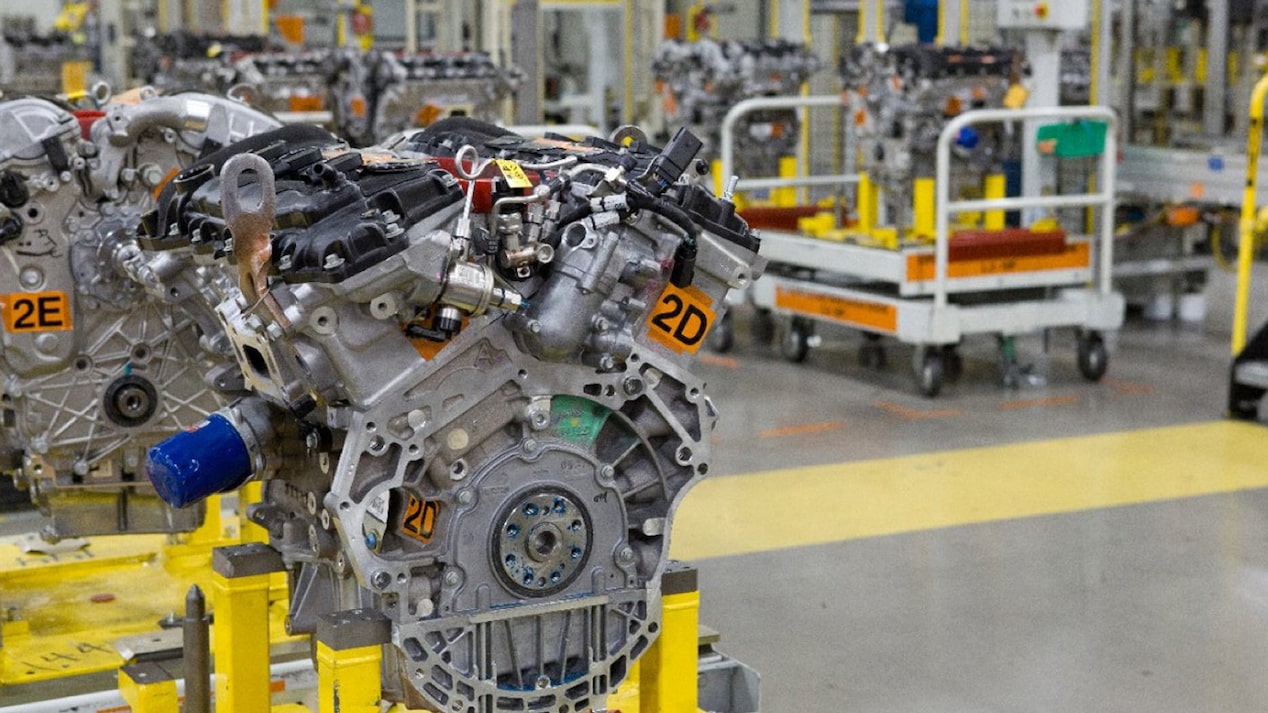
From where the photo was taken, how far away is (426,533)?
141 inches

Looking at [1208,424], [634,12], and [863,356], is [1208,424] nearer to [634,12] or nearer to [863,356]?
[863,356]

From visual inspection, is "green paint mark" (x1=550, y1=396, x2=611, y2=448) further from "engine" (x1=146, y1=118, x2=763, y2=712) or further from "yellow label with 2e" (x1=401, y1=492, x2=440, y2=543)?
"yellow label with 2e" (x1=401, y1=492, x2=440, y2=543)

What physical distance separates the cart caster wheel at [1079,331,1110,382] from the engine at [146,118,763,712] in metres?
5.81

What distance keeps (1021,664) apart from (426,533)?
7.51 feet

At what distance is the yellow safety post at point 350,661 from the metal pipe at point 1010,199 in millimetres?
5638

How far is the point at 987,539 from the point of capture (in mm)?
6441

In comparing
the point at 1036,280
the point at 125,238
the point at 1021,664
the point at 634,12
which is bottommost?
the point at 1021,664

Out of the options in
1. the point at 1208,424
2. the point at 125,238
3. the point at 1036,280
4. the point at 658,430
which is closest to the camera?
the point at 658,430

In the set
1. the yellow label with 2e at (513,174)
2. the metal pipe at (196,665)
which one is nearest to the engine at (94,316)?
the metal pipe at (196,665)

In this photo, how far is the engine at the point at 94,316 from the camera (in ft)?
15.9

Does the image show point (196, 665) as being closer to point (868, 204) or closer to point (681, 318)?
point (681, 318)

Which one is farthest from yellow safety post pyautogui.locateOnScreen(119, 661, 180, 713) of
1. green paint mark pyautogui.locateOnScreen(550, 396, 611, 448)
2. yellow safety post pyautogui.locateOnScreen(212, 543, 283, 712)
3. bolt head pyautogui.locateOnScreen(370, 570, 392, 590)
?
green paint mark pyautogui.locateOnScreen(550, 396, 611, 448)

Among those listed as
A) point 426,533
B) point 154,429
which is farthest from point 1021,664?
point 154,429

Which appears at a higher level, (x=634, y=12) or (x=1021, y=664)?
(x=634, y=12)
